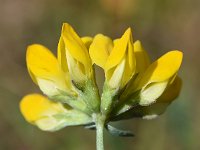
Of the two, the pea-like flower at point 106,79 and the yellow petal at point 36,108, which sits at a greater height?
the pea-like flower at point 106,79

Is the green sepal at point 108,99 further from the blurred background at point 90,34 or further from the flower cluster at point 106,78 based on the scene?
the blurred background at point 90,34

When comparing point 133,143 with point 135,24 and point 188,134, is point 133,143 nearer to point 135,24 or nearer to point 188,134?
point 188,134

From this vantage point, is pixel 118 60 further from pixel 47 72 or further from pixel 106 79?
pixel 47 72

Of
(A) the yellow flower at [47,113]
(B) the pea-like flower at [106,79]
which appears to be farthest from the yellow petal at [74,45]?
(A) the yellow flower at [47,113]

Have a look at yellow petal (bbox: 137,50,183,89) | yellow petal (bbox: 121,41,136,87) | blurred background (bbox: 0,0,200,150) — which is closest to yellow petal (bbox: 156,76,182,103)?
yellow petal (bbox: 137,50,183,89)

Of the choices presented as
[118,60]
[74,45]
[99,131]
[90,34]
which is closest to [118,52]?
[118,60]

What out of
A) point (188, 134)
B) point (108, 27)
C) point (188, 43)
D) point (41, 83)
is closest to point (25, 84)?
point (108, 27)
